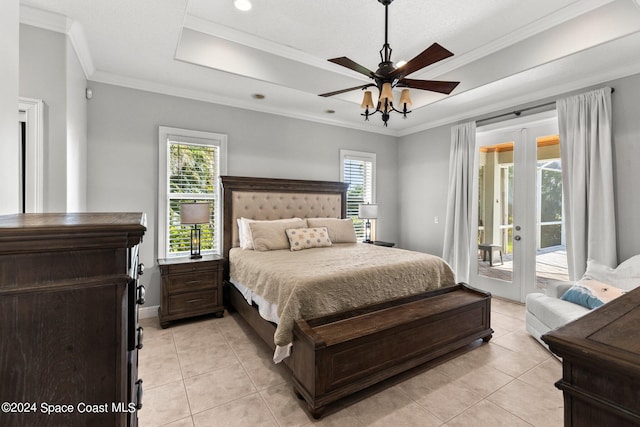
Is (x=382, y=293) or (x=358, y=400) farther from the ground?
(x=382, y=293)

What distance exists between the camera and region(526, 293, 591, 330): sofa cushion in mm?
2549

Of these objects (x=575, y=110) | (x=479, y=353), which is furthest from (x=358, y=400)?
(x=575, y=110)

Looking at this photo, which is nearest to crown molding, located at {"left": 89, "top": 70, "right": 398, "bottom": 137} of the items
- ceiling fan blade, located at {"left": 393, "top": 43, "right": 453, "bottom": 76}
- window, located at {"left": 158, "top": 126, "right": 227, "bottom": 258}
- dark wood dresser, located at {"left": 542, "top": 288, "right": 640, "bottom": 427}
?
window, located at {"left": 158, "top": 126, "right": 227, "bottom": 258}

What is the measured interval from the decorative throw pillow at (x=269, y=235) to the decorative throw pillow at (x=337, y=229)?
19.9 inches

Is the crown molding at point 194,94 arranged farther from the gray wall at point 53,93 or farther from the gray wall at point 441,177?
the gray wall at point 441,177

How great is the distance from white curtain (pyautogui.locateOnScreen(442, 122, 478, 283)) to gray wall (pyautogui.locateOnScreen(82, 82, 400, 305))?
1.86m

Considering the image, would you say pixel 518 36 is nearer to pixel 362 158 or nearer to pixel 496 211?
pixel 496 211

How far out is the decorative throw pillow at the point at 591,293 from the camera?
102 inches

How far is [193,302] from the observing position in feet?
11.1

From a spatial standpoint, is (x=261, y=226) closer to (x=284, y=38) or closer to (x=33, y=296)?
(x=284, y=38)

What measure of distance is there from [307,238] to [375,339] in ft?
5.79

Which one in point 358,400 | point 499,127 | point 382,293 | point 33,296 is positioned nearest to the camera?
point 33,296

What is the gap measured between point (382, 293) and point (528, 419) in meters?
1.23

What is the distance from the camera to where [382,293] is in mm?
2582
